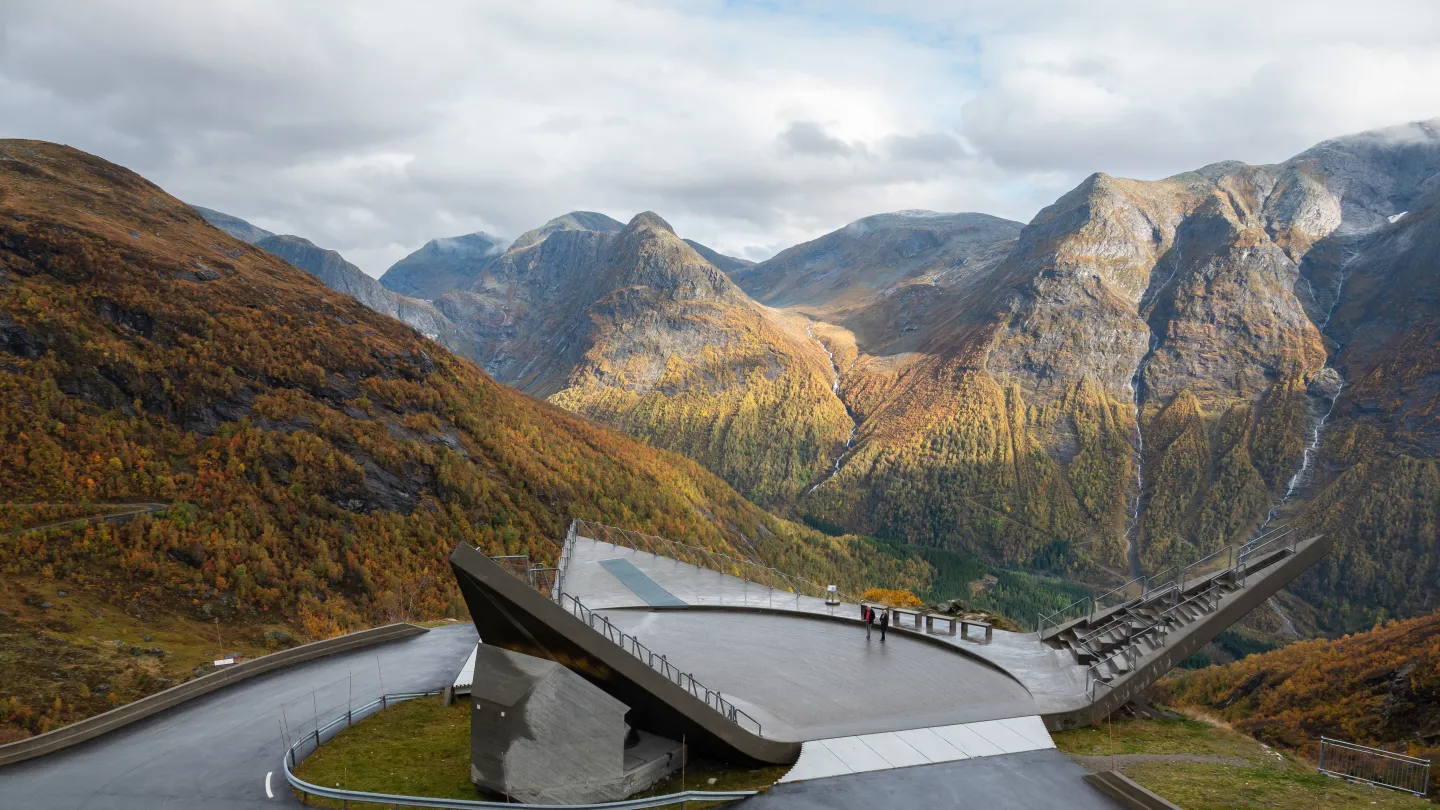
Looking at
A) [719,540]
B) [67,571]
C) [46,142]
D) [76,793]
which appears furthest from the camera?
[719,540]

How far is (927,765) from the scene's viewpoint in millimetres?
19875

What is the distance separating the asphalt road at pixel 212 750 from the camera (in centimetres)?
2053

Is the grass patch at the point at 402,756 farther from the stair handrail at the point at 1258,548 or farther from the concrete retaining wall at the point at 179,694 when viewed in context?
the stair handrail at the point at 1258,548

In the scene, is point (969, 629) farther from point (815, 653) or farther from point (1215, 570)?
point (1215, 570)

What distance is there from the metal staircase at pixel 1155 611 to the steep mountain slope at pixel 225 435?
134 ft

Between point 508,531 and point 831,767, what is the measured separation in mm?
73784

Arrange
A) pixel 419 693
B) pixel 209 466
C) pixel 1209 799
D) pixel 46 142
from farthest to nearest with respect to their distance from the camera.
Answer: pixel 46 142
pixel 209 466
pixel 419 693
pixel 1209 799

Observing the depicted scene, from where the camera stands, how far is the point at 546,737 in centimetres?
1878

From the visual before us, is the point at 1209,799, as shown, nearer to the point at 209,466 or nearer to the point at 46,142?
the point at 209,466

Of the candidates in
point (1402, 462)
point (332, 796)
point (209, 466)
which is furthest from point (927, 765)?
point (1402, 462)

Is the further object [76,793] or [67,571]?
[67,571]

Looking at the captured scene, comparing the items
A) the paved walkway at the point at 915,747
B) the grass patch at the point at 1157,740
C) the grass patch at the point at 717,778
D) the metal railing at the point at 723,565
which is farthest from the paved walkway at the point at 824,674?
the metal railing at the point at 723,565

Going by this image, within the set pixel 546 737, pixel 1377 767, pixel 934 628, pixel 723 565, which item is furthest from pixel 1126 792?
pixel 723 565

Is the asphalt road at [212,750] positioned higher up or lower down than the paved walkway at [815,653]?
lower down
